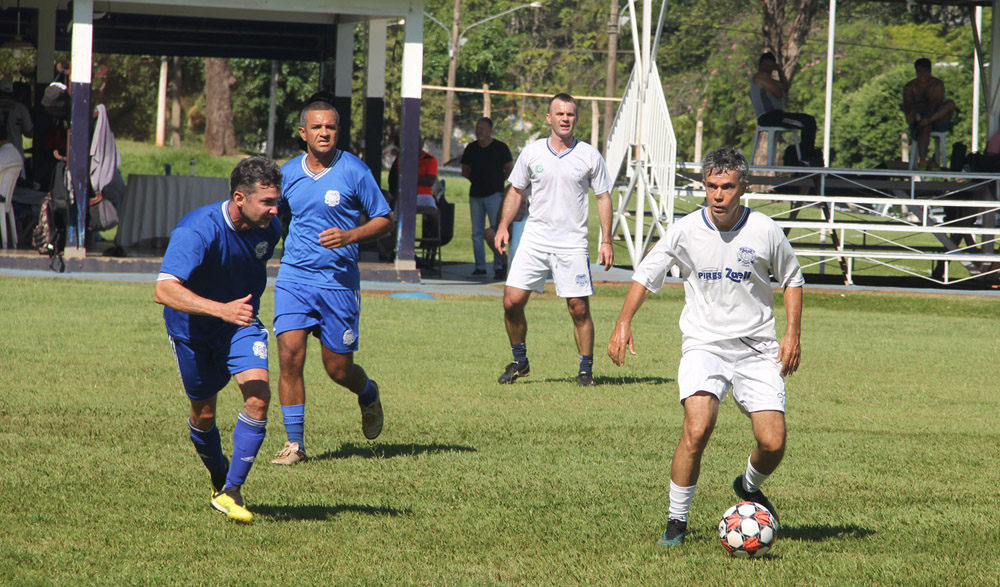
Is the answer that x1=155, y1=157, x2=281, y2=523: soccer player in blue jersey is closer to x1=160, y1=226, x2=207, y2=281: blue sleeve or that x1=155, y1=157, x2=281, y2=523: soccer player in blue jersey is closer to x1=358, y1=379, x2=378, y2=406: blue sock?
x1=160, y1=226, x2=207, y2=281: blue sleeve

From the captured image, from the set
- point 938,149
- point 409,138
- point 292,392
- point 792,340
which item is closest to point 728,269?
point 792,340

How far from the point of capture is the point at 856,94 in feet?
175

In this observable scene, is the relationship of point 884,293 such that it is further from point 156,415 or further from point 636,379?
point 156,415

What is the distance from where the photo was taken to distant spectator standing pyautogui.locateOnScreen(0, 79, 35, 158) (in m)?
17.8

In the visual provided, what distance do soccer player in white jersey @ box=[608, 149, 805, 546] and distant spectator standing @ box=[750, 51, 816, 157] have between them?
13786 mm

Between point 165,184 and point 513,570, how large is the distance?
14629 mm

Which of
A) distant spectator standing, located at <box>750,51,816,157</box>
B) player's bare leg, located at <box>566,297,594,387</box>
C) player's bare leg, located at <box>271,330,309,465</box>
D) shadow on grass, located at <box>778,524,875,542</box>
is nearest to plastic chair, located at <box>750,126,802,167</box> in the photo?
distant spectator standing, located at <box>750,51,816,157</box>

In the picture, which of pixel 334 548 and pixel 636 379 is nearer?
pixel 334 548

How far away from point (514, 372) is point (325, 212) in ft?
10.3

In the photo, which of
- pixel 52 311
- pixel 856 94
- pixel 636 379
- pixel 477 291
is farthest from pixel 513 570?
pixel 856 94

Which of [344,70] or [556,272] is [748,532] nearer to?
[556,272]

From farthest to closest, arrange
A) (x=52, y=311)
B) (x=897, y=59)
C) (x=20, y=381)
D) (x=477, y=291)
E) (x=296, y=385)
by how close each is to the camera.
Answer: (x=897, y=59) → (x=477, y=291) → (x=52, y=311) → (x=20, y=381) → (x=296, y=385)

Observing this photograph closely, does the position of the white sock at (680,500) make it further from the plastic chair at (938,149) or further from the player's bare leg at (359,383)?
the plastic chair at (938,149)

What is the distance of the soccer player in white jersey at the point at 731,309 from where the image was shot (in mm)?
5492
